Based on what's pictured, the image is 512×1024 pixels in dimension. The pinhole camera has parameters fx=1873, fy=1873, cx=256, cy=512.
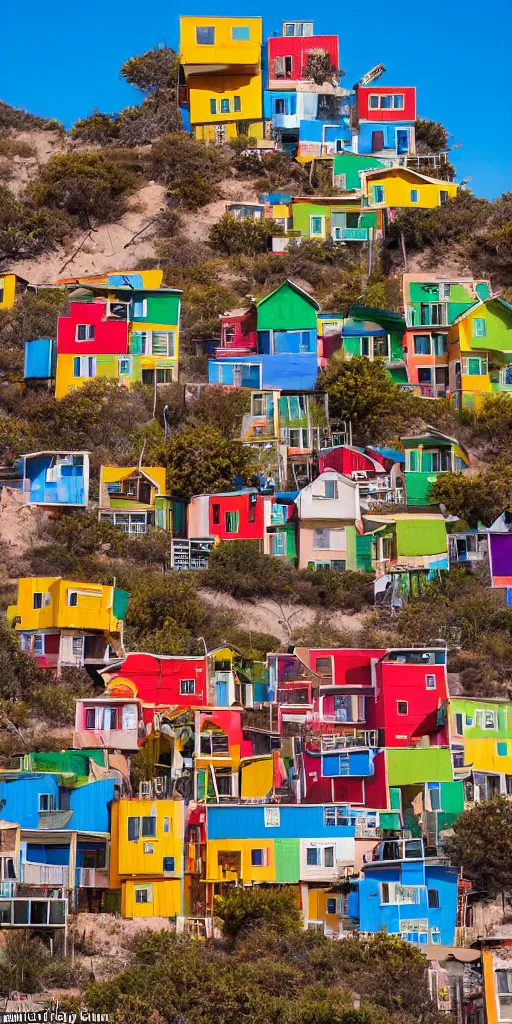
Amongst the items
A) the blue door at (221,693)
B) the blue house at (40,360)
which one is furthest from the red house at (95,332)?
the blue door at (221,693)

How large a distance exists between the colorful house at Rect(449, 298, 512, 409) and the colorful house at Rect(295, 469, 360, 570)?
8873 mm

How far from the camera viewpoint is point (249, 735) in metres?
49.1

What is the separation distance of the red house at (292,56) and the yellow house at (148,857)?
4912 cm

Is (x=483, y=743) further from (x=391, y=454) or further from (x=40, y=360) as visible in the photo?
(x=40, y=360)

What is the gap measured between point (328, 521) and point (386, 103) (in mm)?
31792

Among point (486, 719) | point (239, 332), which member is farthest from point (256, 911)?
point (239, 332)

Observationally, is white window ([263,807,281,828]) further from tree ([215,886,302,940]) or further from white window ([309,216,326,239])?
white window ([309,216,326,239])

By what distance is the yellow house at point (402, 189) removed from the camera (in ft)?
252

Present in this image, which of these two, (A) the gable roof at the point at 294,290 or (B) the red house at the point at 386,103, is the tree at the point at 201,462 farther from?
(B) the red house at the point at 386,103

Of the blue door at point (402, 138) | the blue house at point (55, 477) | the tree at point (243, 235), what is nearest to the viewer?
the blue house at point (55, 477)

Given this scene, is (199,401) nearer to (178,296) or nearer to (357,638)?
(178,296)

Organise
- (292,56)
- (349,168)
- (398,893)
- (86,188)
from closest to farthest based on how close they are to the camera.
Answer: (398,893) < (349,168) < (86,188) < (292,56)

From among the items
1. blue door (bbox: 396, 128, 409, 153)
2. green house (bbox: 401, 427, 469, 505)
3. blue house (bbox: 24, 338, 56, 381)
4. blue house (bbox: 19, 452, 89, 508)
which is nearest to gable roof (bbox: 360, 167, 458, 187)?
blue door (bbox: 396, 128, 409, 153)

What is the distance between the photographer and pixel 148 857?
42156mm
